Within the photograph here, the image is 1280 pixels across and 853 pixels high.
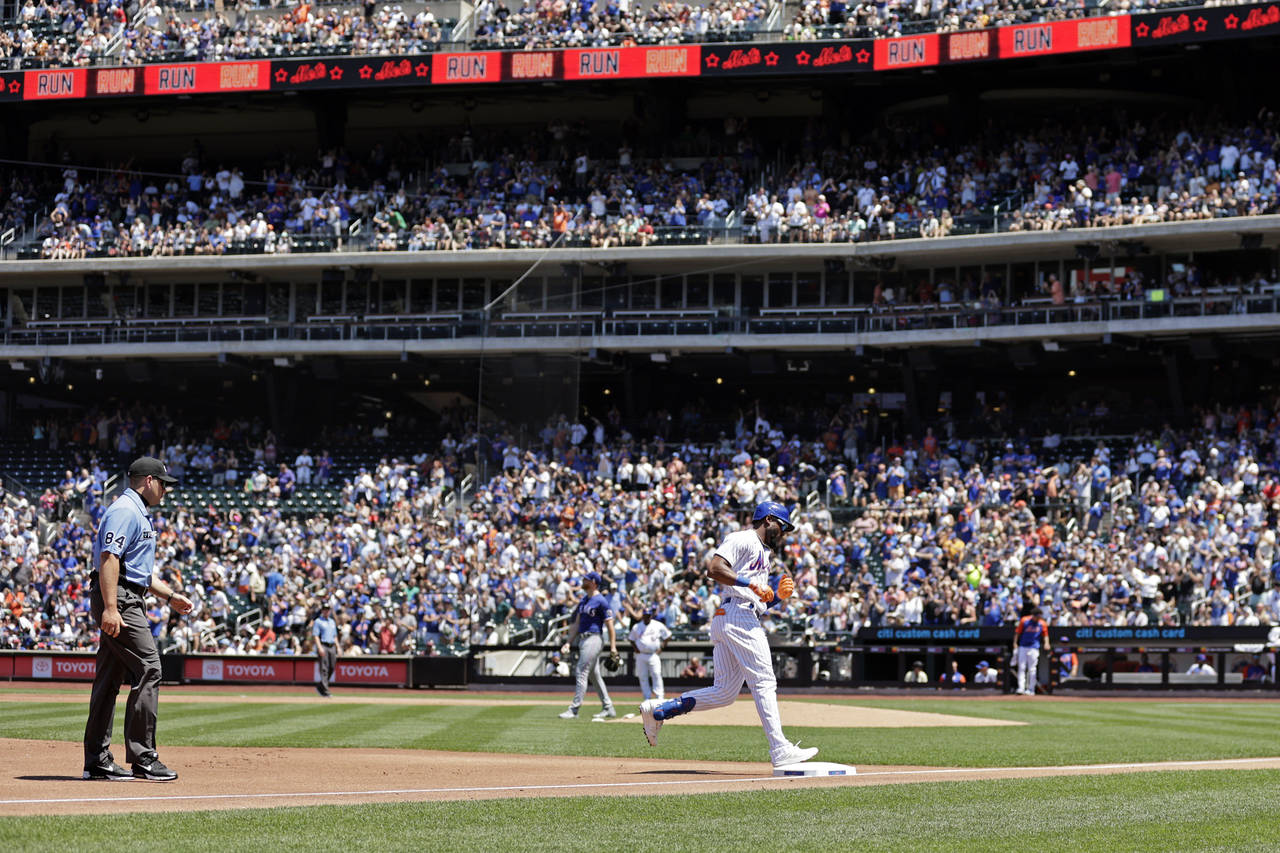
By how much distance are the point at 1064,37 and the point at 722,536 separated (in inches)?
597

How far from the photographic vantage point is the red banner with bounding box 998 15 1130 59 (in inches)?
1543

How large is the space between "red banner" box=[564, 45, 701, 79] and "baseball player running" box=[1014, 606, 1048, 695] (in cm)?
2014

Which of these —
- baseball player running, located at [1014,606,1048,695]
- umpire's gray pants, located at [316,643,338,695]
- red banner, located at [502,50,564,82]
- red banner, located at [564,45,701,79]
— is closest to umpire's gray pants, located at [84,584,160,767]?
umpire's gray pants, located at [316,643,338,695]

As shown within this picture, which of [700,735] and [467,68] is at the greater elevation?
[467,68]

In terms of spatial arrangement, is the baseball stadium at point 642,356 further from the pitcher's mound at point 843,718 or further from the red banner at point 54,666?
the pitcher's mound at point 843,718

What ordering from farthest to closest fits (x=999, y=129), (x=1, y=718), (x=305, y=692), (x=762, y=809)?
1. (x=999, y=129)
2. (x=305, y=692)
3. (x=1, y=718)
4. (x=762, y=809)

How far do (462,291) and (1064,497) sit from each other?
18688 millimetres

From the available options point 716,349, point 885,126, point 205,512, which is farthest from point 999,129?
point 205,512

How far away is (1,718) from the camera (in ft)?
63.0

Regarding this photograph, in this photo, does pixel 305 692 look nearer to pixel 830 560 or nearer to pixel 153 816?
pixel 830 560

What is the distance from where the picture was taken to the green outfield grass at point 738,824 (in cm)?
723

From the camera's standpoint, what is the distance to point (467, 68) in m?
44.5

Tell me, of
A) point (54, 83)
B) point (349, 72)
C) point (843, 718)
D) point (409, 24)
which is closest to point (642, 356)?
point (349, 72)

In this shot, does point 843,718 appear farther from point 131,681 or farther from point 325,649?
point 131,681
